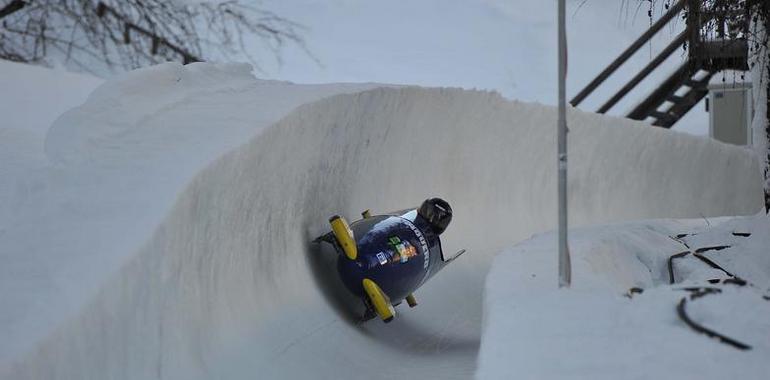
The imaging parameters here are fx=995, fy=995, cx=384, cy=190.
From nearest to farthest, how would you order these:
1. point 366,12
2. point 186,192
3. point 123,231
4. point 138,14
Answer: point 123,231 < point 186,192 < point 138,14 < point 366,12

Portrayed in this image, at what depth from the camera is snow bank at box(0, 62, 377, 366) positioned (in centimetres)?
270

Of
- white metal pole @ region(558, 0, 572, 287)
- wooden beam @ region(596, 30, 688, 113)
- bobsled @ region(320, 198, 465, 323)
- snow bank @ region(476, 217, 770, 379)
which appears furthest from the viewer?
wooden beam @ region(596, 30, 688, 113)

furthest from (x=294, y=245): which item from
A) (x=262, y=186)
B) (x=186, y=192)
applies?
(x=186, y=192)

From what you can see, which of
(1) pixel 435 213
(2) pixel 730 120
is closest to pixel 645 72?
(2) pixel 730 120

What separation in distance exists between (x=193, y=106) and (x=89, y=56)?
550cm

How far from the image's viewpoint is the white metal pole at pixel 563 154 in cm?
283

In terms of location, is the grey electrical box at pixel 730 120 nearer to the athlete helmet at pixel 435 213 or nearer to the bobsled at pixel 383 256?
the athlete helmet at pixel 435 213

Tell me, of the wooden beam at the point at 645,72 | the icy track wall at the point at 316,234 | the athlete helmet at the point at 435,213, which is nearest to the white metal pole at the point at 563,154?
the icy track wall at the point at 316,234

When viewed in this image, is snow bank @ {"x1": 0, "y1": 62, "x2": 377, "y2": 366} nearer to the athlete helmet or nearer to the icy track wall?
the icy track wall

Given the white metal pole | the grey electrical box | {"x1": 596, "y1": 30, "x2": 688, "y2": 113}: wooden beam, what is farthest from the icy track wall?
the grey electrical box

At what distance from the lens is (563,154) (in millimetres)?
2883

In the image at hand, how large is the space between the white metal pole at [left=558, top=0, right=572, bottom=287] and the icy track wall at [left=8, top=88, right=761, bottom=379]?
3.72 ft

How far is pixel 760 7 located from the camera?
4.76m

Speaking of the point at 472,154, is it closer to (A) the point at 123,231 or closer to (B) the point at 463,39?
(A) the point at 123,231
